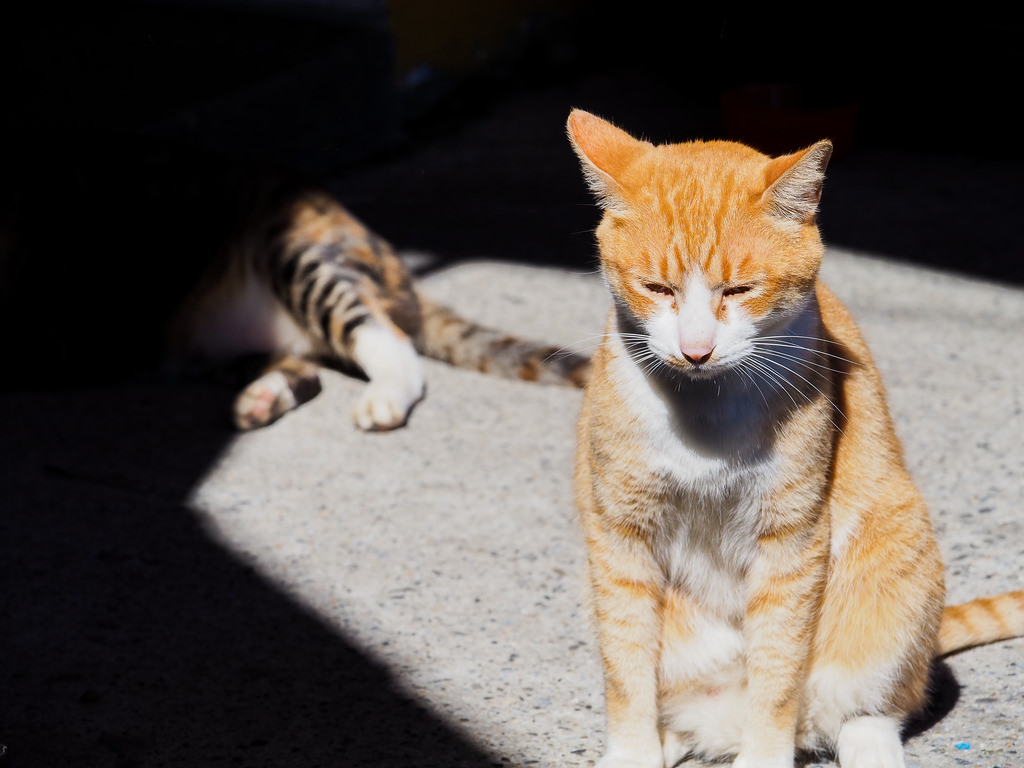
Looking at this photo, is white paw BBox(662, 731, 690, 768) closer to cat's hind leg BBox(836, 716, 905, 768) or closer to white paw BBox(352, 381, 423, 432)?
cat's hind leg BBox(836, 716, 905, 768)

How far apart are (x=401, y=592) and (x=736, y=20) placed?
5.54 metres

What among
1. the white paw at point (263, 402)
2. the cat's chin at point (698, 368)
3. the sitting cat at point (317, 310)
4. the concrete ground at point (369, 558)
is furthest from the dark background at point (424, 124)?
the cat's chin at point (698, 368)

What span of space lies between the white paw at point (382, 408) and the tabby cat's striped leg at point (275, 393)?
28cm

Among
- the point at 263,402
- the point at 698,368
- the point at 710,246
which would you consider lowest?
the point at 263,402

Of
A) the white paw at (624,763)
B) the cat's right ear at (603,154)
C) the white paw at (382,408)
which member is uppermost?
the cat's right ear at (603,154)

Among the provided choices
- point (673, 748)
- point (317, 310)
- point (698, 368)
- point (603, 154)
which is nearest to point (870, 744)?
point (673, 748)

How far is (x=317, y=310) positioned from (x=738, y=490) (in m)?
2.64

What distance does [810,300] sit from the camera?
2.04 meters

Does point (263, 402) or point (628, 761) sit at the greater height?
point (628, 761)

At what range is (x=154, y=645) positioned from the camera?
9.11 ft

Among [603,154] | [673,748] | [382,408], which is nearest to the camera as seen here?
[603,154]

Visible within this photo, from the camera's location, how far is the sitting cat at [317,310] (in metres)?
4.19

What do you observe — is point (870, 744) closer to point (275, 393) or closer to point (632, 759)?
point (632, 759)

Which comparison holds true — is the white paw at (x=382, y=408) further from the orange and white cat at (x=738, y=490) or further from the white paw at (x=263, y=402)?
the orange and white cat at (x=738, y=490)
